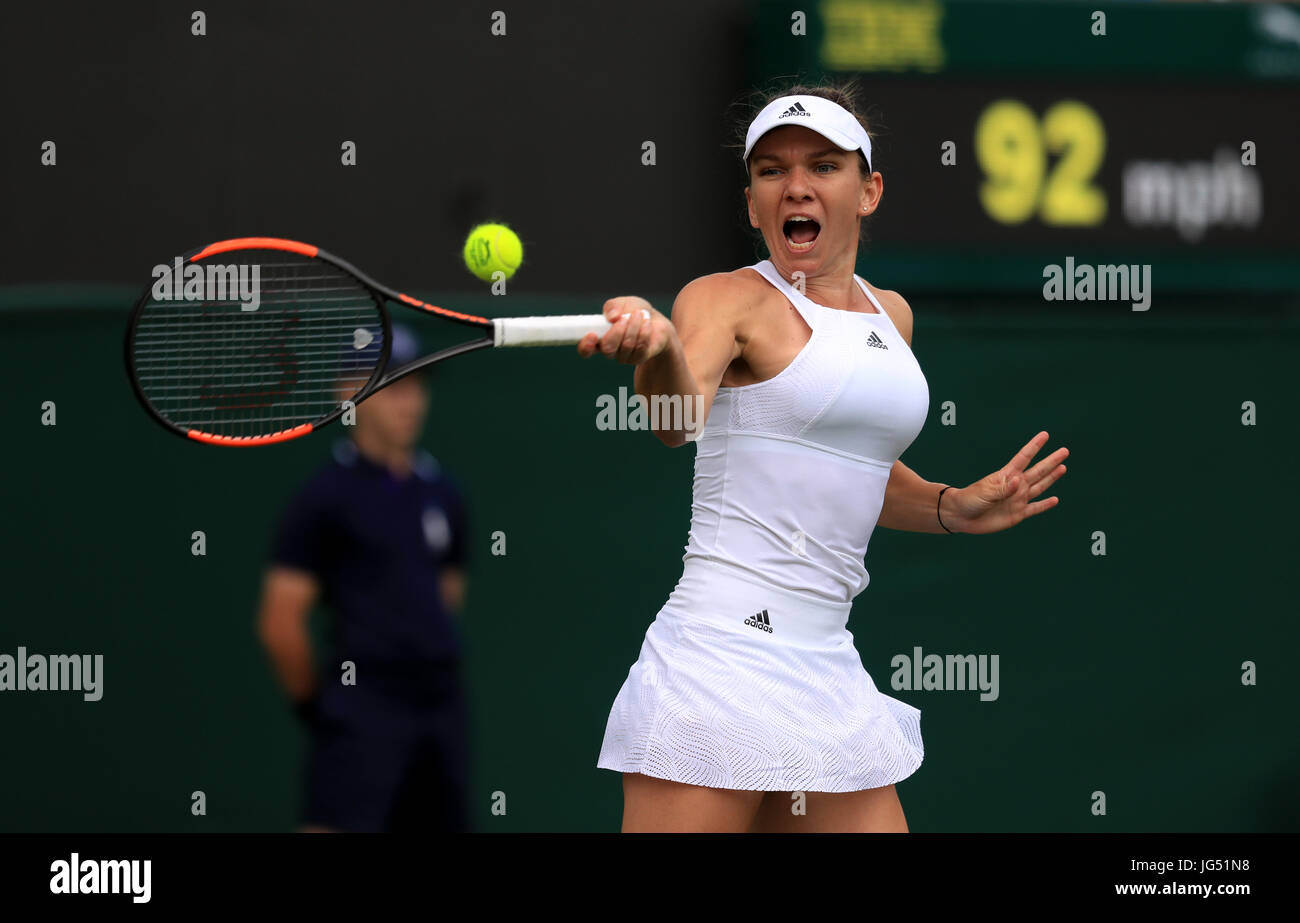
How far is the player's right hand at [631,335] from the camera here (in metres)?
2.55

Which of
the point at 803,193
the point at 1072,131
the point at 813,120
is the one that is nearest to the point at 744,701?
the point at 803,193

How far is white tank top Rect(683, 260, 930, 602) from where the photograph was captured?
287 cm

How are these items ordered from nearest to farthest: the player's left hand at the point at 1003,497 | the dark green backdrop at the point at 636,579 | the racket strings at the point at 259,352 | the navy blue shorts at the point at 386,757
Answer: the player's left hand at the point at 1003,497, the racket strings at the point at 259,352, the navy blue shorts at the point at 386,757, the dark green backdrop at the point at 636,579

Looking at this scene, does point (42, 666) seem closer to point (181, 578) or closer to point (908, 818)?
point (181, 578)

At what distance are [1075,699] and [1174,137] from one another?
1734mm

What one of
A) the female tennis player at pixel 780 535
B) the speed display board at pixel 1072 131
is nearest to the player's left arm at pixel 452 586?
the female tennis player at pixel 780 535

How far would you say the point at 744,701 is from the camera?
2.82m

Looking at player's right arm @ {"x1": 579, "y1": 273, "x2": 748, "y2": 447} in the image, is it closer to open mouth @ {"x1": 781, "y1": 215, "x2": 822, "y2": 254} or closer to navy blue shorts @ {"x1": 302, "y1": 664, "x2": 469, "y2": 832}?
open mouth @ {"x1": 781, "y1": 215, "x2": 822, "y2": 254}

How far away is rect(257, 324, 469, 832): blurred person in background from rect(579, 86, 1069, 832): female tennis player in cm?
134

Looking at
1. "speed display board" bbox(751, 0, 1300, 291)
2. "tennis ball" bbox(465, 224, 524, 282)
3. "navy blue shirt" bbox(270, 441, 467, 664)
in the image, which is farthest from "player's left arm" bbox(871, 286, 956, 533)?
"speed display board" bbox(751, 0, 1300, 291)

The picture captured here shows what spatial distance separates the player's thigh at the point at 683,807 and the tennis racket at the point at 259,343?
0.70m

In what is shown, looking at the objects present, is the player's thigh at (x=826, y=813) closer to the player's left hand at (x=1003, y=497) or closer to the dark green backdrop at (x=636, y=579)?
the player's left hand at (x=1003, y=497)

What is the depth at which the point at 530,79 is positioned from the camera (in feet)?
18.5

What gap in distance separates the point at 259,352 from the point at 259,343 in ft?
0.20
